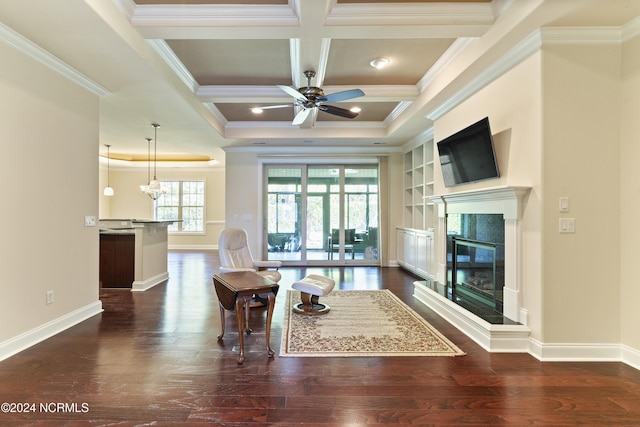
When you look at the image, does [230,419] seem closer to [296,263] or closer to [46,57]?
[46,57]

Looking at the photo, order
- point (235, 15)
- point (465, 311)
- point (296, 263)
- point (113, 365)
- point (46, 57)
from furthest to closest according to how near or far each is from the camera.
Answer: point (296, 263) → point (465, 311) → point (46, 57) → point (235, 15) → point (113, 365)

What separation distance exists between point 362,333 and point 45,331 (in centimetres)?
301

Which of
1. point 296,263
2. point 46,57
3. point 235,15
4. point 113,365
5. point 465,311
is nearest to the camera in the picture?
point 113,365

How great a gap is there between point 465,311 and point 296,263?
4593 millimetres

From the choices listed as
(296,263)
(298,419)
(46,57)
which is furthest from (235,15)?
(296,263)

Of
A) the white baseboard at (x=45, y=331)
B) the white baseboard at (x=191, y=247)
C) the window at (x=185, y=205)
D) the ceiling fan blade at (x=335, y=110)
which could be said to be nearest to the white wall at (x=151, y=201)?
the white baseboard at (x=191, y=247)

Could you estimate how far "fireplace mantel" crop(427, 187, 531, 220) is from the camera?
9.32 ft

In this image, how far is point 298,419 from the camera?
1890mm

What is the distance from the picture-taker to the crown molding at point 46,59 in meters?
2.64

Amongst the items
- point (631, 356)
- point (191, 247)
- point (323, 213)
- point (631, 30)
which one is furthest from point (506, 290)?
point (191, 247)

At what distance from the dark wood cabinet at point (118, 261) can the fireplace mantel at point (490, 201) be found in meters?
4.77

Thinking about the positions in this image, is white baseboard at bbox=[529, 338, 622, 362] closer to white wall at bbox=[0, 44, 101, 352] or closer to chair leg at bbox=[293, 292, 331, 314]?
chair leg at bbox=[293, 292, 331, 314]

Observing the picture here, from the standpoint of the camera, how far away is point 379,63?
376 centimetres

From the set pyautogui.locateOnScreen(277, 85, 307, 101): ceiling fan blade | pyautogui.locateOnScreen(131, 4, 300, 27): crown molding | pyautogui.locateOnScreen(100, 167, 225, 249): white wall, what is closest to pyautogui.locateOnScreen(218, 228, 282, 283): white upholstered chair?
pyautogui.locateOnScreen(277, 85, 307, 101): ceiling fan blade
